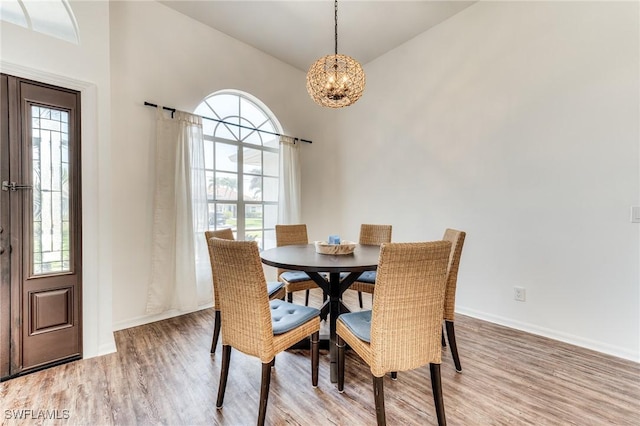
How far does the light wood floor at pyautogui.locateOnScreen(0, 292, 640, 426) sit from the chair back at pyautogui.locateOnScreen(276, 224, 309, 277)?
1181 millimetres

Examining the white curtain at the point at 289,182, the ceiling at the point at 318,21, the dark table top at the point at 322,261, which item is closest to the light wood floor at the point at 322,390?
the dark table top at the point at 322,261

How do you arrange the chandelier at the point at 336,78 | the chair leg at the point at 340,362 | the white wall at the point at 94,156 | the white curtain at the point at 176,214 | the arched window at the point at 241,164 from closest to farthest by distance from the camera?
1. the chair leg at the point at 340,362
2. the white wall at the point at 94,156
3. the chandelier at the point at 336,78
4. the white curtain at the point at 176,214
5. the arched window at the point at 241,164

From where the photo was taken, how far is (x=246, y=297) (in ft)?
4.81

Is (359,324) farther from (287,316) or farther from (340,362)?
(287,316)

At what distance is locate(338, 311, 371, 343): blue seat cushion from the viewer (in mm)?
1499

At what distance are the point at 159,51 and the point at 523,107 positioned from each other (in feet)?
11.9

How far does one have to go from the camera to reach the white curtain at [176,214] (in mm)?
2836

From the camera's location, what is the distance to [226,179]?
3.52 metres

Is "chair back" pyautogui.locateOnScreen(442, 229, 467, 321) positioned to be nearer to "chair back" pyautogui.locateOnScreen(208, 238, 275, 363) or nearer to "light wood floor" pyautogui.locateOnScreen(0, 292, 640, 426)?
"light wood floor" pyautogui.locateOnScreen(0, 292, 640, 426)

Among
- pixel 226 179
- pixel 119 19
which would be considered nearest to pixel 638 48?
pixel 226 179

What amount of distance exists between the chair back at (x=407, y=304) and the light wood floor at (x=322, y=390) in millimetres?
431

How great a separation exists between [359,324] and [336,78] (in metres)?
1.93

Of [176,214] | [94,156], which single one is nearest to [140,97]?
[94,156]

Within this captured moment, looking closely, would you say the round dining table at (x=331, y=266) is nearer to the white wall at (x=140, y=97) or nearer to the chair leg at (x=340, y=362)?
the chair leg at (x=340, y=362)
